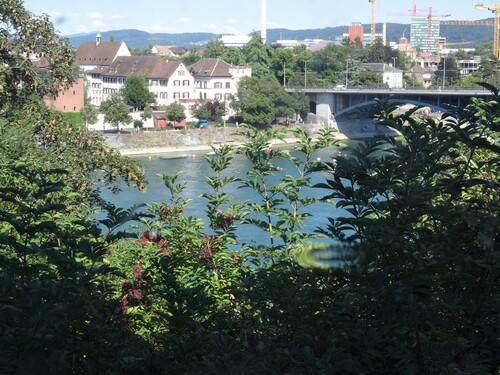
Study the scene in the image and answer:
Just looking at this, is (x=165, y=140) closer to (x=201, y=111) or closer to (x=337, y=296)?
(x=201, y=111)

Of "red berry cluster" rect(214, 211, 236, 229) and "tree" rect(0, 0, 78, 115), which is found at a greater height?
"tree" rect(0, 0, 78, 115)

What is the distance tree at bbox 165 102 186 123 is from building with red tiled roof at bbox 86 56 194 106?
1377 mm

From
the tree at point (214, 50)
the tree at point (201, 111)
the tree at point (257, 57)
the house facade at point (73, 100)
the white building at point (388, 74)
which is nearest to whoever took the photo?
the house facade at point (73, 100)

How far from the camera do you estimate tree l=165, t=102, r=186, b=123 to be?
56.4 feet

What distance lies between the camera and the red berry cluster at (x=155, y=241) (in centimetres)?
184

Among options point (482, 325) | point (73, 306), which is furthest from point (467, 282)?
point (73, 306)

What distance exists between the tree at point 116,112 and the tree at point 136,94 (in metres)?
0.94

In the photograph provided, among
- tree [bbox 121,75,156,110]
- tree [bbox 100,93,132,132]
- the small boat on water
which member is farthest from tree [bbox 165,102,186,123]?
the small boat on water

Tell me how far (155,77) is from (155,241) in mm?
17506

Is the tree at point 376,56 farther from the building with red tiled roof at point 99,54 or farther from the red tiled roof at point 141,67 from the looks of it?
the red tiled roof at point 141,67

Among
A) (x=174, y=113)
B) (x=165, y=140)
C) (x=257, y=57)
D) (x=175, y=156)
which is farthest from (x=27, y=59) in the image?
(x=257, y=57)

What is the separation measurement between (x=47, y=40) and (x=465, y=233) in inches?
127

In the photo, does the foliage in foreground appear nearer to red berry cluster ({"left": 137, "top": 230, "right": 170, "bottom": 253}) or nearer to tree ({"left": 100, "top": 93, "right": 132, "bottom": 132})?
red berry cluster ({"left": 137, "top": 230, "right": 170, "bottom": 253})

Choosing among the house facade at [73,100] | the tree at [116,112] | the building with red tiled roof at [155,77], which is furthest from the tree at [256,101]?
the house facade at [73,100]
